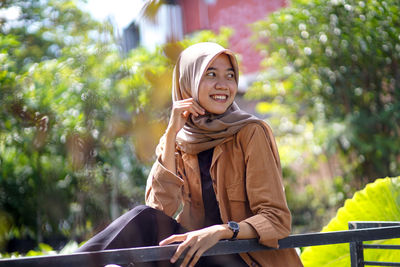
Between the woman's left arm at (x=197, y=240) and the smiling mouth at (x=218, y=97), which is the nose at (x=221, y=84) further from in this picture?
the woman's left arm at (x=197, y=240)

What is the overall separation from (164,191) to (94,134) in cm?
104

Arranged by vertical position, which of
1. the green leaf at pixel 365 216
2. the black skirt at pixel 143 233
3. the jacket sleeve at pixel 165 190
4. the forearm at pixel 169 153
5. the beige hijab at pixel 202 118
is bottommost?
the green leaf at pixel 365 216

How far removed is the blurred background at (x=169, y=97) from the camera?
0.60 m

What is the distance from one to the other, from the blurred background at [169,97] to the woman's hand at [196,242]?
196mm

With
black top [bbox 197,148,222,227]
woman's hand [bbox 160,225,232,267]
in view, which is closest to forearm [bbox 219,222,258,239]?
woman's hand [bbox 160,225,232,267]

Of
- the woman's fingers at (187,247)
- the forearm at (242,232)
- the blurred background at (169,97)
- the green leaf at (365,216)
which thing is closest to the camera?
the blurred background at (169,97)

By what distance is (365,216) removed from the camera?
2422 millimetres

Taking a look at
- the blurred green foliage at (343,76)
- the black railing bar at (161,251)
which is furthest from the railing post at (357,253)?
the blurred green foliage at (343,76)

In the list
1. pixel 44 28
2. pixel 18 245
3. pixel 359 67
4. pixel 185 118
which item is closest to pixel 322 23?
pixel 359 67

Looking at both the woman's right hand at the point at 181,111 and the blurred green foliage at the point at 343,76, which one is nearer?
the woman's right hand at the point at 181,111

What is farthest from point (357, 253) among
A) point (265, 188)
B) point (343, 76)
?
point (343, 76)

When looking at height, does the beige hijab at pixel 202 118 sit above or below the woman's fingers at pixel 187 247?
above

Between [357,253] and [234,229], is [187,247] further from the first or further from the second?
[357,253]

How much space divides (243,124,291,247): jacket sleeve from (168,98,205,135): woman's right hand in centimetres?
19
